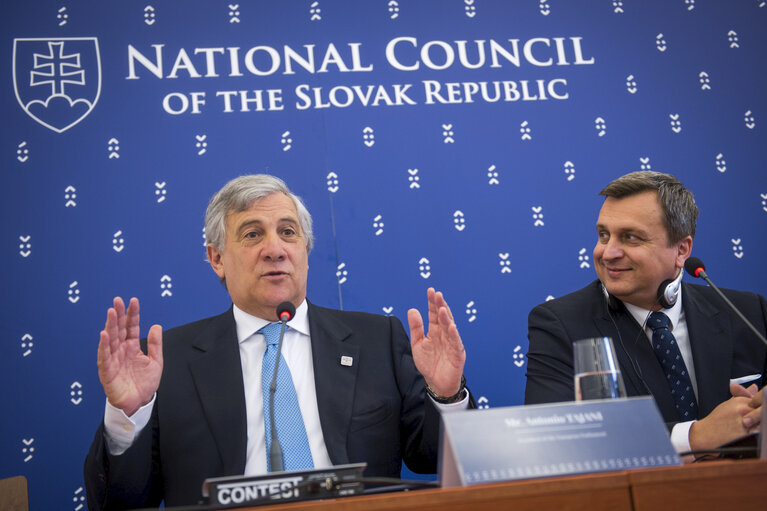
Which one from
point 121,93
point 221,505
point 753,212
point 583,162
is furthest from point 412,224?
point 221,505

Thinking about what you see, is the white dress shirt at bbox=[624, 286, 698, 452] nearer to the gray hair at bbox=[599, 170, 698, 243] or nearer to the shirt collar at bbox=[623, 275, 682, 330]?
the shirt collar at bbox=[623, 275, 682, 330]

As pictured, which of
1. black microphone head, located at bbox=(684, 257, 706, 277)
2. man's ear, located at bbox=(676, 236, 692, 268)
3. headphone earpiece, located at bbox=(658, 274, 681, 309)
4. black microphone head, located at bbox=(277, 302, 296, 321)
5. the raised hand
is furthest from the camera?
man's ear, located at bbox=(676, 236, 692, 268)

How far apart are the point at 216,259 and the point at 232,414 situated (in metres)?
0.60

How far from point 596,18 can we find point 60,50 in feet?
7.36

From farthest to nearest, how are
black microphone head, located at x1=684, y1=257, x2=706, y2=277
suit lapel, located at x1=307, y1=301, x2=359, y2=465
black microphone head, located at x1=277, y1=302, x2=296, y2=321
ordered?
suit lapel, located at x1=307, y1=301, x2=359, y2=465 < black microphone head, located at x1=684, y1=257, x2=706, y2=277 < black microphone head, located at x1=277, y1=302, x2=296, y2=321

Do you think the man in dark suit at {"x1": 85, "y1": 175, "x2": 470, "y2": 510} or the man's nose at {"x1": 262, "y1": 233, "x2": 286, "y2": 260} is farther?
the man's nose at {"x1": 262, "y1": 233, "x2": 286, "y2": 260}

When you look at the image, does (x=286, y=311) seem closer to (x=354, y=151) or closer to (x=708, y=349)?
(x=354, y=151)

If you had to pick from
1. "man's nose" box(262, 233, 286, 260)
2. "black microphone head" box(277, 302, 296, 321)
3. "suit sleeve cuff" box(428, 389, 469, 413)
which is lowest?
"suit sleeve cuff" box(428, 389, 469, 413)

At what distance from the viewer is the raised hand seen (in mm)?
1775

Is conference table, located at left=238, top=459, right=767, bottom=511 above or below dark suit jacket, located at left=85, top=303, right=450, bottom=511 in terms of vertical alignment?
below

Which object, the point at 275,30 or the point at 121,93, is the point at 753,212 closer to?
the point at 275,30

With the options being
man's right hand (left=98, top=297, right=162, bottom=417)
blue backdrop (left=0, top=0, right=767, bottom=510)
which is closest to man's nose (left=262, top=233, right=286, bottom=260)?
blue backdrop (left=0, top=0, right=767, bottom=510)

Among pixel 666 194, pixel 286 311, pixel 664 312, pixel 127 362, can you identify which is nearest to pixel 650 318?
pixel 664 312

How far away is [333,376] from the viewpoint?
7.47 feet
